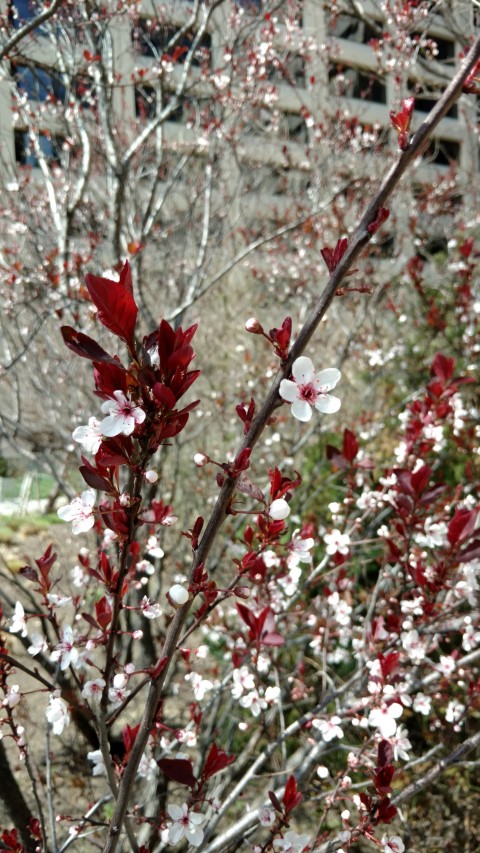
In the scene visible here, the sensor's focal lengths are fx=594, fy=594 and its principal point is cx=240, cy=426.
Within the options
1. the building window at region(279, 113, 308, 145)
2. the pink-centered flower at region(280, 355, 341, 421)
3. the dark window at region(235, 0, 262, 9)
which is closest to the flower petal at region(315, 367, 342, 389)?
the pink-centered flower at region(280, 355, 341, 421)

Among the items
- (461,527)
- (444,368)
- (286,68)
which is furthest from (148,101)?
(461,527)

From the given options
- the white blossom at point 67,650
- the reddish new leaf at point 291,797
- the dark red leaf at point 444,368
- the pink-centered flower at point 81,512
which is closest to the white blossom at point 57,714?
the white blossom at point 67,650

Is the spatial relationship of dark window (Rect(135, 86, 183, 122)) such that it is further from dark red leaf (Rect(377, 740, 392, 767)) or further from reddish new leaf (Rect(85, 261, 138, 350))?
dark red leaf (Rect(377, 740, 392, 767))

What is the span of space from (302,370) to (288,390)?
35 millimetres

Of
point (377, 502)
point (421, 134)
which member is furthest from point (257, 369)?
point (421, 134)

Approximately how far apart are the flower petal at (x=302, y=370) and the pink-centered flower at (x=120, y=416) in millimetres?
223

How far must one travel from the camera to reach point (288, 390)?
848 mm

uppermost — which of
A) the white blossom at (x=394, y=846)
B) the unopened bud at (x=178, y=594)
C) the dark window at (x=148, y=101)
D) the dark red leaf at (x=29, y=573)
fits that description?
the dark window at (x=148, y=101)

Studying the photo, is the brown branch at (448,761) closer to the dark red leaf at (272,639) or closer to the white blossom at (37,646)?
the dark red leaf at (272,639)

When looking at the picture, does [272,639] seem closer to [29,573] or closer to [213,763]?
[213,763]

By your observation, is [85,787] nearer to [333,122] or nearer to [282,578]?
[282,578]

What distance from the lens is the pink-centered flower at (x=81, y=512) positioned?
909mm

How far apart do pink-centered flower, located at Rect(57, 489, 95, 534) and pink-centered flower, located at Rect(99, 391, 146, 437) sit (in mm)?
165

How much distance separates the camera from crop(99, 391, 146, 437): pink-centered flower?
2.60 ft
